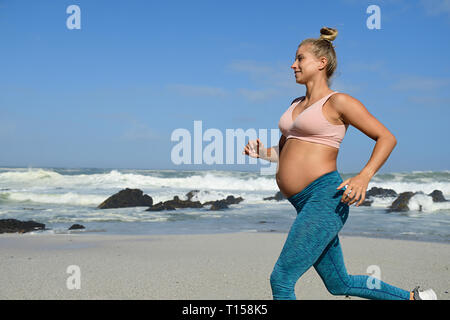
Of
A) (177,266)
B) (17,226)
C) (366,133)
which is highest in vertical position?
(366,133)

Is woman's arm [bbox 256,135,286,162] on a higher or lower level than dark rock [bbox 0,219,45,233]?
higher

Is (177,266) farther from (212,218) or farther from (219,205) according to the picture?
(219,205)

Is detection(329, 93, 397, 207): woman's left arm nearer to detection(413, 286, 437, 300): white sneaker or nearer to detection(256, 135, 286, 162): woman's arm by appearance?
detection(256, 135, 286, 162): woman's arm

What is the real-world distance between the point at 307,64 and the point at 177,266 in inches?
159

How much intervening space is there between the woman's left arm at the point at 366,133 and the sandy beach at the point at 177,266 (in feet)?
8.63

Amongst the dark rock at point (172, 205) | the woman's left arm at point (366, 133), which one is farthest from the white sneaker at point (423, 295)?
the dark rock at point (172, 205)

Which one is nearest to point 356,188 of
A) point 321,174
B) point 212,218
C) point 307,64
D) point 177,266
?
point 321,174

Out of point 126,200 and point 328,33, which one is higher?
point 328,33

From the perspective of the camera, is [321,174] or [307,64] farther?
[307,64]

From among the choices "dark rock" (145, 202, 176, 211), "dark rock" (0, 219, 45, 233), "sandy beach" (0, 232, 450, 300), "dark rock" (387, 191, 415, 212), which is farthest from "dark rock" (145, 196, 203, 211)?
"dark rock" (387, 191, 415, 212)

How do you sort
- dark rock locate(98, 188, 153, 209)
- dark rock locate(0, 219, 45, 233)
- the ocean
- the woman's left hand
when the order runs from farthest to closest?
dark rock locate(98, 188, 153, 209) → the ocean → dark rock locate(0, 219, 45, 233) → the woman's left hand

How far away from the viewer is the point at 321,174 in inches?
96.9

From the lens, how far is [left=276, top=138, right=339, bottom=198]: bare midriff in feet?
8.13

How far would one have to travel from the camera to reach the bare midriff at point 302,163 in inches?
97.6
